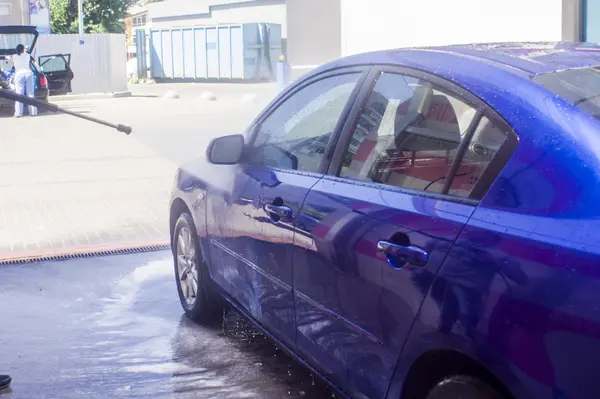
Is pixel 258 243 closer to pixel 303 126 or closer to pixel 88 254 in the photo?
pixel 303 126

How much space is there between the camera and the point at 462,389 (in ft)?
8.69

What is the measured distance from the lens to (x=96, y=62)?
114 ft

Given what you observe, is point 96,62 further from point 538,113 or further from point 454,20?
point 538,113

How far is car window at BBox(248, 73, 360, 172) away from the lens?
3918 mm

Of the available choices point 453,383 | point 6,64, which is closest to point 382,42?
point 453,383

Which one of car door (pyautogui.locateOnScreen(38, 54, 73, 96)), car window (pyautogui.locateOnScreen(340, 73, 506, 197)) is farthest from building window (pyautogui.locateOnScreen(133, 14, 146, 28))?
car window (pyautogui.locateOnScreen(340, 73, 506, 197))

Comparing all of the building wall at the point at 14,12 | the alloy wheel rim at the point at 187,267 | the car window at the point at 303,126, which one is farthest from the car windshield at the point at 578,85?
the building wall at the point at 14,12

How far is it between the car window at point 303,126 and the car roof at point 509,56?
0.25m

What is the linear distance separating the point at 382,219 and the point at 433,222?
31cm

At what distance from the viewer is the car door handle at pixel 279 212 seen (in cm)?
383

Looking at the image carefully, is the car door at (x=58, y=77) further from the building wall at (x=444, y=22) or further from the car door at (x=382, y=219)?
the car door at (x=382, y=219)

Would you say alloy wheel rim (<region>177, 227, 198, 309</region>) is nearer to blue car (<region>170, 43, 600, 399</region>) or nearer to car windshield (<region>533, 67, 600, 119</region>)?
blue car (<region>170, 43, 600, 399</region>)

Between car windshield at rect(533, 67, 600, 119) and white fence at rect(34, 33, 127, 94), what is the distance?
109 feet

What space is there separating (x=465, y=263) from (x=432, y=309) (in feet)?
0.70
